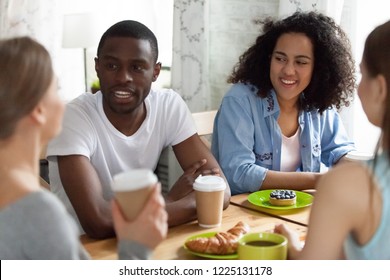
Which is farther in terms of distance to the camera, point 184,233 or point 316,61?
point 316,61

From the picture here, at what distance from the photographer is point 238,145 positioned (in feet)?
7.24

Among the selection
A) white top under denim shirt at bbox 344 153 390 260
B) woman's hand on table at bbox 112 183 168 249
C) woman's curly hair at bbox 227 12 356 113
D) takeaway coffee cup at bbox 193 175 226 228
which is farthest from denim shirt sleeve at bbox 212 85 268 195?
woman's hand on table at bbox 112 183 168 249

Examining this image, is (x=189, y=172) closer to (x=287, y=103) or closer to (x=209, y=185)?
(x=209, y=185)

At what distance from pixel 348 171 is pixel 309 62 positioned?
4.22 feet

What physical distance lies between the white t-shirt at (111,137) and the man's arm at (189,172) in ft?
0.12

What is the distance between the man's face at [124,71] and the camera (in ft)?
6.03

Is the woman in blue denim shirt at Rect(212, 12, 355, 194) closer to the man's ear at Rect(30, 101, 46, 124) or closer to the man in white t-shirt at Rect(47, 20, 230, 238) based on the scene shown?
the man in white t-shirt at Rect(47, 20, 230, 238)

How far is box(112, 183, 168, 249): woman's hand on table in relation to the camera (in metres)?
0.99

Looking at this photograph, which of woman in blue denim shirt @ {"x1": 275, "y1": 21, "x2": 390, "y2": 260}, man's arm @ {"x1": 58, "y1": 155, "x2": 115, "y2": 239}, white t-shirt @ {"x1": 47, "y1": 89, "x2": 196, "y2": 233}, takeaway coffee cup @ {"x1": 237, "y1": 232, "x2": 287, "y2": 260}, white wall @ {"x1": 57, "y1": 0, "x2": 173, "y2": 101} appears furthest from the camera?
white wall @ {"x1": 57, "y1": 0, "x2": 173, "y2": 101}

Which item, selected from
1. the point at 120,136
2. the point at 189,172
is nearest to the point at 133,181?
the point at 189,172

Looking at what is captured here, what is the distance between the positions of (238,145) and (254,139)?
10 cm

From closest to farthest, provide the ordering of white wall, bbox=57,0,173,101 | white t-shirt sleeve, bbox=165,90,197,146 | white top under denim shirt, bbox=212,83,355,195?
white t-shirt sleeve, bbox=165,90,197,146 → white top under denim shirt, bbox=212,83,355,195 → white wall, bbox=57,0,173,101

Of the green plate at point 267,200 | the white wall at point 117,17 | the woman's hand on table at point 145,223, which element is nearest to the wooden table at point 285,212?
the green plate at point 267,200

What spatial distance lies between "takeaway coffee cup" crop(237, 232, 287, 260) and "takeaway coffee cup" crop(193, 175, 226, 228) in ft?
1.13
